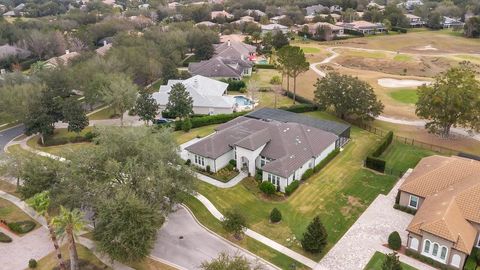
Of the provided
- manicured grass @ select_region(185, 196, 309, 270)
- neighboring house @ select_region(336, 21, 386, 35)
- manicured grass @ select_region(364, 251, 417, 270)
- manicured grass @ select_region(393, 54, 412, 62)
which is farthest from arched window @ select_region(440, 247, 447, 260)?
neighboring house @ select_region(336, 21, 386, 35)

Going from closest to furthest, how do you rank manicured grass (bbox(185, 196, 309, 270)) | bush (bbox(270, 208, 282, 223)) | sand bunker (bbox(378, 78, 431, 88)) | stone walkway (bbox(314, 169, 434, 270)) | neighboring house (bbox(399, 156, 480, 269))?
neighboring house (bbox(399, 156, 480, 269))
stone walkway (bbox(314, 169, 434, 270))
manicured grass (bbox(185, 196, 309, 270))
bush (bbox(270, 208, 282, 223))
sand bunker (bbox(378, 78, 431, 88))

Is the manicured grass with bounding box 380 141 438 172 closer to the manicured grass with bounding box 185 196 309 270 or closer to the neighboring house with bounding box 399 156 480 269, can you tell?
the neighboring house with bounding box 399 156 480 269

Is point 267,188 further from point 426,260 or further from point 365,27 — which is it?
point 365,27

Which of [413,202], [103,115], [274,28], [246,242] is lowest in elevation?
[103,115]

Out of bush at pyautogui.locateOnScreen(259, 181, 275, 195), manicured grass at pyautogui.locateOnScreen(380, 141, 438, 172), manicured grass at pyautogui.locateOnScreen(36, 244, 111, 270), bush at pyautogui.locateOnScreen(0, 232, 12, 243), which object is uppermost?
bush at pyautogui.locateOnScreen(259, 181, 275, 195)

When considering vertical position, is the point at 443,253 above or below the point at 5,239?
above

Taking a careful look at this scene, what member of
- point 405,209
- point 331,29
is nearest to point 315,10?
point 331,29

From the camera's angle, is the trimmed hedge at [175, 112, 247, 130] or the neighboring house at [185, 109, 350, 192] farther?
the trimmed hedge at [175, 112, 247, 130]

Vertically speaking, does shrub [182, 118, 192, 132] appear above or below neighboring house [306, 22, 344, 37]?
below
